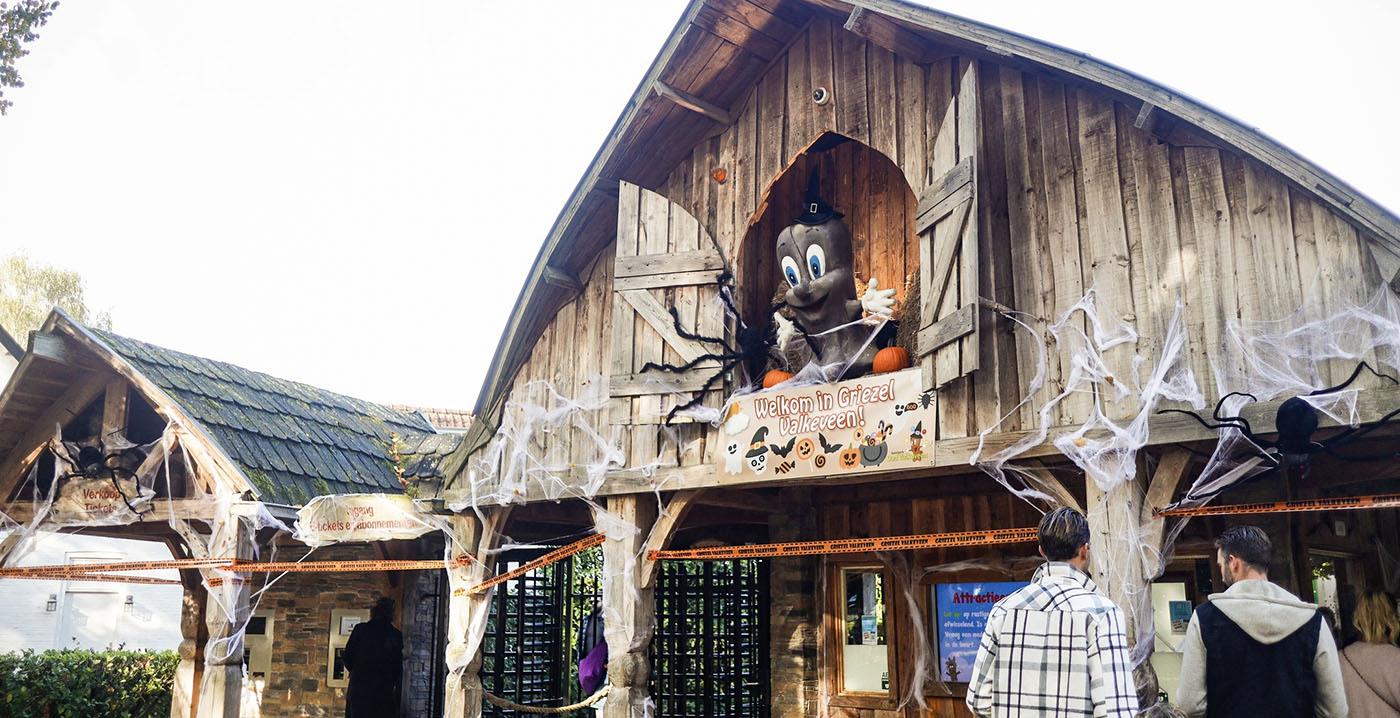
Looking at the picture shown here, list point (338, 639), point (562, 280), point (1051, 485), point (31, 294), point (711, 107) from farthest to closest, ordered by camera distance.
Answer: point (31, 294), point (338, 639), point (562, 280), point (711, 107), point (1051, 485)

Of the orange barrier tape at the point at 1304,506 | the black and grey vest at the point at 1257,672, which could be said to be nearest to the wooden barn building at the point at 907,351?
the orange barrier tape at the point at 1304,506

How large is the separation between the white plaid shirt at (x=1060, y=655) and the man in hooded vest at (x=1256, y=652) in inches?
23.3

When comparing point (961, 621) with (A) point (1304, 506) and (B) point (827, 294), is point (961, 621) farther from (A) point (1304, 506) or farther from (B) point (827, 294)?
(A) point (1304, 506)

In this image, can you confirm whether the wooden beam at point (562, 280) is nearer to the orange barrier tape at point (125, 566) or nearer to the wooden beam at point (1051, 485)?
the orange barrier tape at point (125, 566)

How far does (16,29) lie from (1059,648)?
362 inches

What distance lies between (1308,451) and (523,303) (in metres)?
5.56

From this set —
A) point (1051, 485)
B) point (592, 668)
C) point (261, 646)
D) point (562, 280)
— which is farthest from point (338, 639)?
point (1051, 485)

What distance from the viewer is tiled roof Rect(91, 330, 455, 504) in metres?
10.0

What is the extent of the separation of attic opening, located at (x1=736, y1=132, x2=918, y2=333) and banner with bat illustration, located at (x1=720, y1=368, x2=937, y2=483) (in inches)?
52.0

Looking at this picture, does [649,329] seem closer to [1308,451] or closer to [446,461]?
[446,461]

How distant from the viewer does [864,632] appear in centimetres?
925

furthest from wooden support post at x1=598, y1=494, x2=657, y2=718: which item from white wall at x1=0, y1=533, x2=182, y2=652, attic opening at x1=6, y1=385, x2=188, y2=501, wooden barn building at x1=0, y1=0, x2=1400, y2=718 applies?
white wall at x1=0, y1=533, x2=182, y2=652

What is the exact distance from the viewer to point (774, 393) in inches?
278

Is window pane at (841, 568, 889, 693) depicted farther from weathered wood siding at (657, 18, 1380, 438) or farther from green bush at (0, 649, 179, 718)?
green bush at (0, 649, 179, 718)
